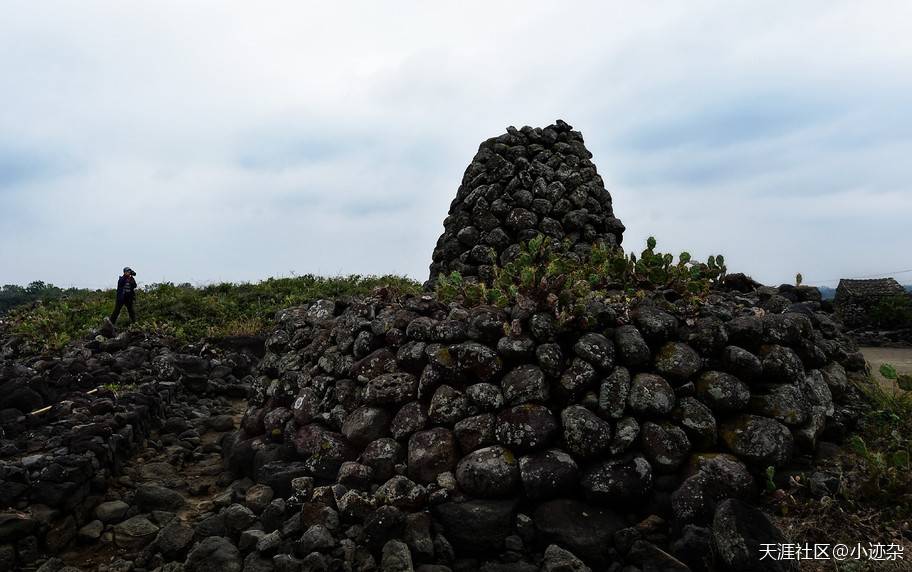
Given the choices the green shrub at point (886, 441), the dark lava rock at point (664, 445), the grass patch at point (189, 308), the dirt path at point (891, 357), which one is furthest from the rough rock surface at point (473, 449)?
the dirt path at point (891, 357)

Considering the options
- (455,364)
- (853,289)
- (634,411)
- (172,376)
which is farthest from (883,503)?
(853,289)

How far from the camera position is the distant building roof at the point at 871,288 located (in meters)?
23.1

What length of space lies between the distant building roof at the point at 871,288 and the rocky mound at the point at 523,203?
746 inches

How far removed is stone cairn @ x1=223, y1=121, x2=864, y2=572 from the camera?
17.4 feet

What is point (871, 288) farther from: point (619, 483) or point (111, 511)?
point (111, 511)

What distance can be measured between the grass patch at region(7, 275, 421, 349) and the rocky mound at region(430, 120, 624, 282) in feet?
13.2

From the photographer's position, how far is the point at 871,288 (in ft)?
77.7

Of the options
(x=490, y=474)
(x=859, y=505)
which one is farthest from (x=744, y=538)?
(x=490, y=474)

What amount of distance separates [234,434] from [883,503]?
26.6ft

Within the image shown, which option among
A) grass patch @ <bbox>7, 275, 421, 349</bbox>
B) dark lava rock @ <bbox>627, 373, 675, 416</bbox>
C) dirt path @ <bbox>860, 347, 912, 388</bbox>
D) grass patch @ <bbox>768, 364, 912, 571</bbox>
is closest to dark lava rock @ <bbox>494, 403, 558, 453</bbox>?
dark lava rock @ <bbox>627, 373, 675, 416</bbox>

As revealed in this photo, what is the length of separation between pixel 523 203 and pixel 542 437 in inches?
208

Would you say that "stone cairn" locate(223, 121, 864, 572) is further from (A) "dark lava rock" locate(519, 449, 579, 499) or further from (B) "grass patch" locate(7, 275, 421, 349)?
(B) "grass patch" locate(7, 275, 421, 349)

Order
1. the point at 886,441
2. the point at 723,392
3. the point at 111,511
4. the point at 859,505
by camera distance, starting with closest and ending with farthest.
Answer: the point at 859,505, the point at 723,392, the point at 886,441, the point at 111,511

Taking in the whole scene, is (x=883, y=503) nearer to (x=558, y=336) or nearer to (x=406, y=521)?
(x=558, y=336)
